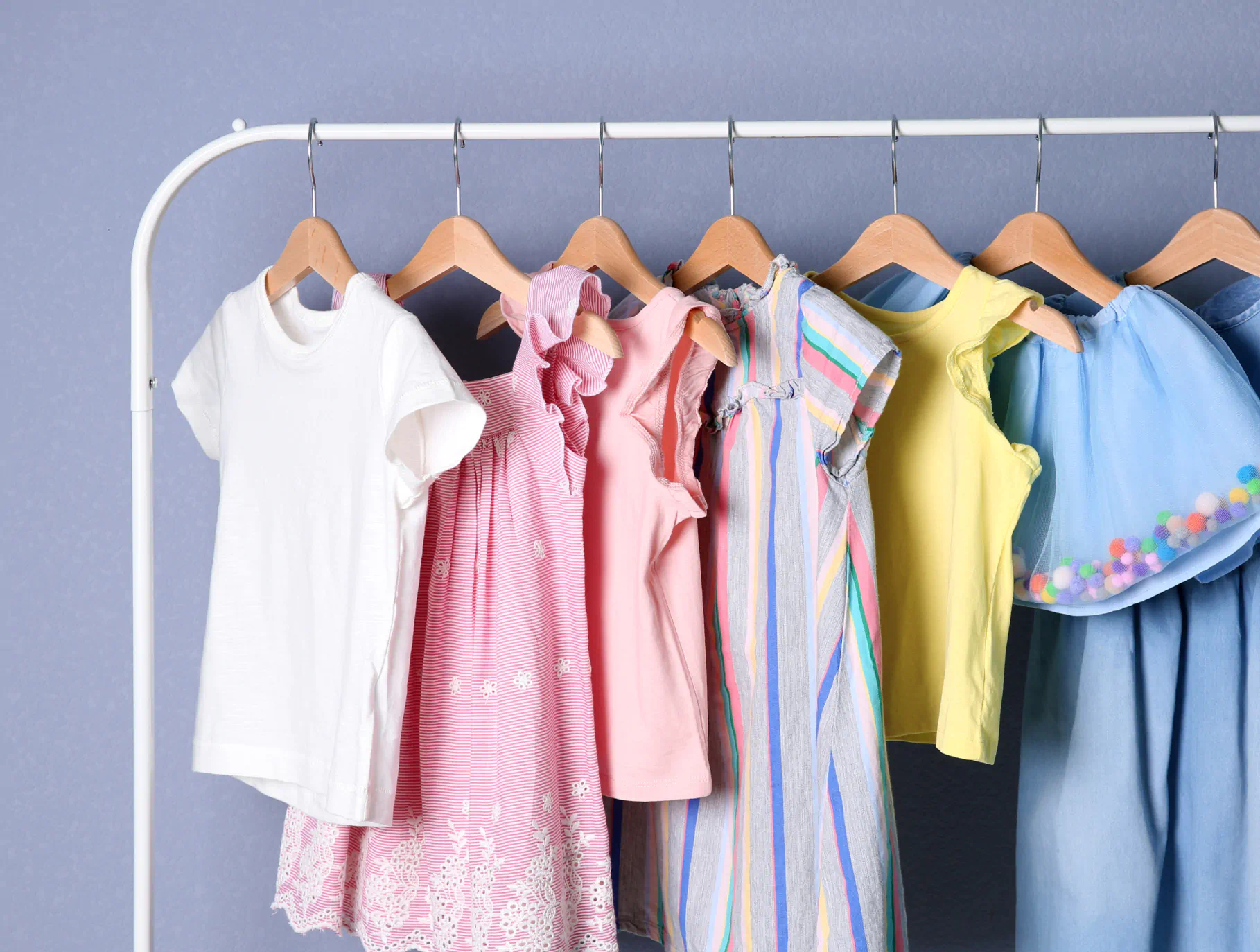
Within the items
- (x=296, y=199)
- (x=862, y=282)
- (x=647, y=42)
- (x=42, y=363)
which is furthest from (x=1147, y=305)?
(x=42, y=363)

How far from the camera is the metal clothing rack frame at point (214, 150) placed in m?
1.03

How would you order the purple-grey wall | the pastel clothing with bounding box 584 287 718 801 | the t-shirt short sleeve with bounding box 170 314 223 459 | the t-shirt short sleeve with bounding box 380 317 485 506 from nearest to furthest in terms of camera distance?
the t-shirt short sleeve with bounding box 380 317 485 506, the pastel clothing with bounding box 584 287 718 801, the t-shirt short sleeve with bounding box 170 314 223 459, the purple-grey wall

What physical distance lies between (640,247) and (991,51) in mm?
525

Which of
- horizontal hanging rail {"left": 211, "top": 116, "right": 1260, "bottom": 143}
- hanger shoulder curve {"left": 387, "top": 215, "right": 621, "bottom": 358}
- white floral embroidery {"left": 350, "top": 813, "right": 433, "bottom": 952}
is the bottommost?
white floral embroidery {"left": 350, "top": 813, "right": 433, "bottom": 952}

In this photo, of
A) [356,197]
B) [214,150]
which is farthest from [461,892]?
[356,197]

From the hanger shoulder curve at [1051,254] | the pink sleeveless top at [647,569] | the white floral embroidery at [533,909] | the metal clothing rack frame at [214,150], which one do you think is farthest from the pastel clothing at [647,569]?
the hanger shoulder curve at [1051,254]

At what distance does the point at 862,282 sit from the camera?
1.34m

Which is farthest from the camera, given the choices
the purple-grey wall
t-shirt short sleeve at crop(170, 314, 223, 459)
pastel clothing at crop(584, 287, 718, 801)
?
the purple-grey wall

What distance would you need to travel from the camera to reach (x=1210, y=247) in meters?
1.01

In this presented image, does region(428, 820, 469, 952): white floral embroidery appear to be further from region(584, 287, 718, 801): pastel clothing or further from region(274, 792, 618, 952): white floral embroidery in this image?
region(584, 287, 718, 801): pastel clothing

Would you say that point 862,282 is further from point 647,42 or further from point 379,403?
point 379,403

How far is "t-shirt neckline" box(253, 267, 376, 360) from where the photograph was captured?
0.98m

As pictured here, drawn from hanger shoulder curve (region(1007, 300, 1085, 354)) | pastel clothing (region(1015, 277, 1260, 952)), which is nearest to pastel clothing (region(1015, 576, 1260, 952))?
pastel clothing (region(1015, 277, 1260, 952))

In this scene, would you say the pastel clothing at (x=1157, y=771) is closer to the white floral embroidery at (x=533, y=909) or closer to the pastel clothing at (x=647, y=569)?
the pastel clothing at (x=647, y=569)
